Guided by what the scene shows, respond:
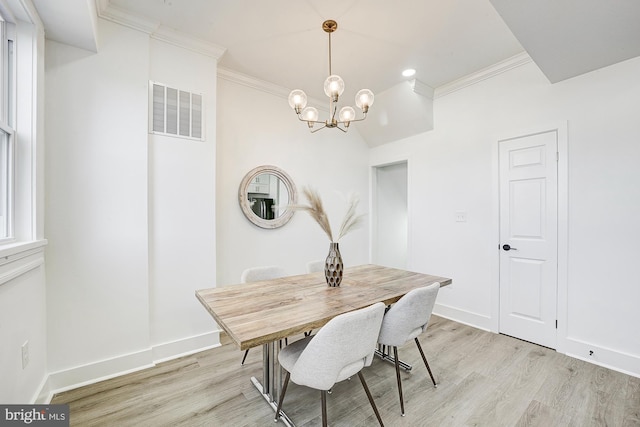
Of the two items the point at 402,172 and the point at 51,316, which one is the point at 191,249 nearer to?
the point at 51,316

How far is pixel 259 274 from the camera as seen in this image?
2352 mm

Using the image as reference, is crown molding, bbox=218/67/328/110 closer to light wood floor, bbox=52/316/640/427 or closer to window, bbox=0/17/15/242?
window, bbox=0/17/15/242

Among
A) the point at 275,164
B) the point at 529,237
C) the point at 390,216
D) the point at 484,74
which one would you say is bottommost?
the point at 529,237

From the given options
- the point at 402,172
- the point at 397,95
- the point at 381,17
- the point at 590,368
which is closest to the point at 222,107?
the point at 381,17

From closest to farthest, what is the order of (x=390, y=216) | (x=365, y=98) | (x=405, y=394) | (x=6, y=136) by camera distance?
(x=6, y=136), (x=405, y=394), (x=365, y=98), (x=390, y=216)

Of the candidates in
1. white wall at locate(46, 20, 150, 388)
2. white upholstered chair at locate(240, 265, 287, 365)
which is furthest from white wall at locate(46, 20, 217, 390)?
white upholstered chair at locate(240, 265, 287, 365)

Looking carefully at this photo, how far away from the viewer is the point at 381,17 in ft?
6.93

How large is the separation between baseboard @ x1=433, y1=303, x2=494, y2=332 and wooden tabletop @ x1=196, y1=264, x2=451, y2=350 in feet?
4.24

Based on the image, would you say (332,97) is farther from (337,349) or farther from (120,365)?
(120,365)

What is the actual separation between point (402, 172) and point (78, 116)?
4096mm

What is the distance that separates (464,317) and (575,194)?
67.4 inches

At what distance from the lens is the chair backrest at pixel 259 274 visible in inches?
90.0

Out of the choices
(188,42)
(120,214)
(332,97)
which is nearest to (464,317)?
(332,97)

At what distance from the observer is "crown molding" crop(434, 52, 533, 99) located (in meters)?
2.64
